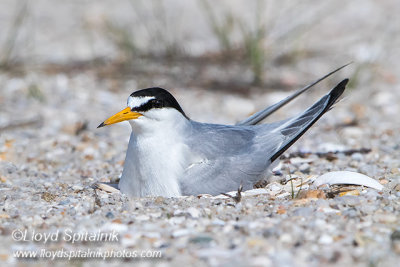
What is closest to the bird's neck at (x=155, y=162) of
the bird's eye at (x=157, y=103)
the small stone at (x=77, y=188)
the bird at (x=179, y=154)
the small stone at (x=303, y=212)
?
the bird at (x=179, y=154)

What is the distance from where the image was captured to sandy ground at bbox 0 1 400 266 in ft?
8.61

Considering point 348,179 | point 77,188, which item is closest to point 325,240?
point 348,179

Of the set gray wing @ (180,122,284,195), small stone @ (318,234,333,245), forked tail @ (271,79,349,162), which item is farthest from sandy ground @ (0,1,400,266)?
forked tail @ (271,79,349,162)

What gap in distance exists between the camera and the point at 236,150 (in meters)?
3.63

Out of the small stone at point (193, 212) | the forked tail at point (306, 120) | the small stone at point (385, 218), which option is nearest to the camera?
the small stone at point (385, 218)

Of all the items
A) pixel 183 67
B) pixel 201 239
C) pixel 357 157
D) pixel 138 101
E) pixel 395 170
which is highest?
pixel 183 67

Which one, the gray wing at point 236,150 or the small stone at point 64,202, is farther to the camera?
the gray wing at point 236,150

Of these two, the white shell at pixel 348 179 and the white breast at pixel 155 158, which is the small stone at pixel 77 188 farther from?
the white shell at pixel 348 179

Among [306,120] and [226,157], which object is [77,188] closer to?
[226,157]

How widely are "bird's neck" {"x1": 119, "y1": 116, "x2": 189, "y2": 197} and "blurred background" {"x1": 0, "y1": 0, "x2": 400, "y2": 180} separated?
30.0 inches

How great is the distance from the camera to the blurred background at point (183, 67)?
5.23 m

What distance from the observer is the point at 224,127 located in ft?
12.3

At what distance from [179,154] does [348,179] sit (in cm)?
93

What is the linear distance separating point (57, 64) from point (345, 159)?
12.5 ft
